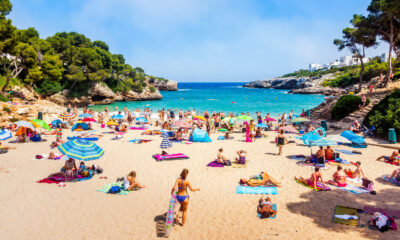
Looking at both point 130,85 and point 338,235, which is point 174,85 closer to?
point 130,85

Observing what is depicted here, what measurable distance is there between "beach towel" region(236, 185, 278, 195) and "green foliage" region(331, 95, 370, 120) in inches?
645

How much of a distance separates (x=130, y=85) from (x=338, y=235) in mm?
57474

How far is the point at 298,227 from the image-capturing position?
244 inches

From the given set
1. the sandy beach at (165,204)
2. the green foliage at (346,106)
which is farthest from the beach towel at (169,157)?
the green foliage at (346,106)

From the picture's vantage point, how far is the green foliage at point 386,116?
1549cm

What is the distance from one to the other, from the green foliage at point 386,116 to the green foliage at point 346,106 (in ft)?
9.92

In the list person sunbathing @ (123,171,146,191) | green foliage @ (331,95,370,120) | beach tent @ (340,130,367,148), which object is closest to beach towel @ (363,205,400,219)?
person sunbathing @ (123,171,146,191)

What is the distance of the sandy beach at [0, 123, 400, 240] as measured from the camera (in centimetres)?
599

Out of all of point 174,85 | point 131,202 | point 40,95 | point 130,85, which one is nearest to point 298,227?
point 131,202

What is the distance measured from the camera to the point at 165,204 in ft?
24.6

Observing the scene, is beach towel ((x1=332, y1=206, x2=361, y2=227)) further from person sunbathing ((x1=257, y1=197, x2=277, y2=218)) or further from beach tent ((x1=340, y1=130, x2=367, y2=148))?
beach tent ((x1=340, y1=130, x2=367, y2=148))

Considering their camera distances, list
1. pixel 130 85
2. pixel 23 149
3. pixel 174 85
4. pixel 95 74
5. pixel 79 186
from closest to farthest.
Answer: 1. pixel 79 186
2. pixel 23 149
3. pixel 95 74
4. pixel 130 85
5. pixel 174 85

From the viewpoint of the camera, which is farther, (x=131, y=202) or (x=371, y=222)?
(x=131, y=202)

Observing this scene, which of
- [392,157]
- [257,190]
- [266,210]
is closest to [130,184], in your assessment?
[257,190]
